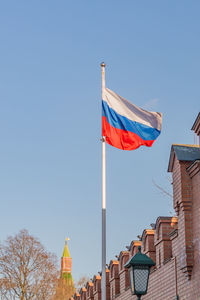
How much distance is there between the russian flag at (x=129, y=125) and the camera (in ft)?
44.8

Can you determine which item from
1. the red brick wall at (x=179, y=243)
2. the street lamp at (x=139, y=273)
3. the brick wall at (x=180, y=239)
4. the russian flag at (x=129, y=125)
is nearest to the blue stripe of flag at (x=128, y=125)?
the russian flag at (x=129, y=125)

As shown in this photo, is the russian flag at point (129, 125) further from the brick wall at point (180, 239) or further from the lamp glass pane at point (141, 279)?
the lamp glass pane at point (141, 279)

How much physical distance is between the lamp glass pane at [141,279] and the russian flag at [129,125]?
4.41 meters

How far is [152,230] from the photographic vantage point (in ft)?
49.4

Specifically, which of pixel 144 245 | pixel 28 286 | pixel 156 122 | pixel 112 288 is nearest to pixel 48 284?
pixel 28 286

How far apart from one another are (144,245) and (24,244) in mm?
27831

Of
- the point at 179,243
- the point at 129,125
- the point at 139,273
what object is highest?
the point at 129,125

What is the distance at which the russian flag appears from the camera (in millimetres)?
13656

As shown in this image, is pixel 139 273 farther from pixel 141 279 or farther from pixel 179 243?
pixel 179 243

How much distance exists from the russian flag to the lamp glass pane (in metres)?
4.41

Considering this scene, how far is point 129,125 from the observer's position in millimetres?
13688

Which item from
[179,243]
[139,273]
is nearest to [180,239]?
Result: [179,243]

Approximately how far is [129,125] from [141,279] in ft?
16.1

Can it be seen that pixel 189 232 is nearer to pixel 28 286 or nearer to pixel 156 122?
pixel 156 122
